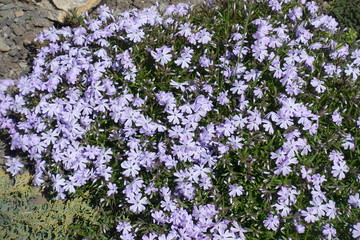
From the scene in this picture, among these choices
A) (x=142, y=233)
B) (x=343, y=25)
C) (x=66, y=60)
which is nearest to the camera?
(x=142, y=233)

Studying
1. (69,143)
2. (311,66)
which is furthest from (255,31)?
(69,143)

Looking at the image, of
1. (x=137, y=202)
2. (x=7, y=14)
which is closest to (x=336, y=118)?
Result: (x=137, y=202)

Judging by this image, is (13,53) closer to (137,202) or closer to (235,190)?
(137,202)

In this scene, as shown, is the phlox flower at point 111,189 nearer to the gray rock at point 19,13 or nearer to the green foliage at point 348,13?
the gray rock at point 19,13

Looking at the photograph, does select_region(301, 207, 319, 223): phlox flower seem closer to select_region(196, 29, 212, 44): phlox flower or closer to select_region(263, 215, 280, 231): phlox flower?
select_region(263, 215, 280, 231): phlox flower

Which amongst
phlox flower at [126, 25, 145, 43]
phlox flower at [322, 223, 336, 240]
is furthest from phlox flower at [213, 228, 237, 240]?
phlox flower at [126, 25, 145, 43]

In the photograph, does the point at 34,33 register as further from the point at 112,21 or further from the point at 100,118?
the point at 100,118
